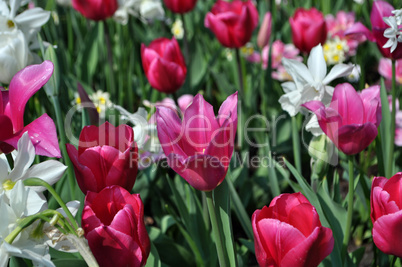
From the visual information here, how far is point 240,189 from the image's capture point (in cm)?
169

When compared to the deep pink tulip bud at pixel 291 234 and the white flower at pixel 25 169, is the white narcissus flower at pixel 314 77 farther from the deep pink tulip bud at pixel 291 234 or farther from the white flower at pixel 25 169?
the white flower at pixel 25 169

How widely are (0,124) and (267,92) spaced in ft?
4.60

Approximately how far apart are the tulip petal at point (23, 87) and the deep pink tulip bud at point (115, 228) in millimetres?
186

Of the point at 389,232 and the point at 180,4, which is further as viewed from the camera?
the point at 180,4

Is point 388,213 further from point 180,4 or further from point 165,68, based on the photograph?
point 180,4

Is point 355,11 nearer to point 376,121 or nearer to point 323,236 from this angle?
point 376,121

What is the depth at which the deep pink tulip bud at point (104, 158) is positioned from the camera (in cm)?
85

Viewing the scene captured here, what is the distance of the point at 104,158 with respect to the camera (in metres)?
0.85

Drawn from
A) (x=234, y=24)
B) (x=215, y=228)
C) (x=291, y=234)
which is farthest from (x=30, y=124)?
(x=234, y=24)

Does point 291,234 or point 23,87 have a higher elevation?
point 23,87

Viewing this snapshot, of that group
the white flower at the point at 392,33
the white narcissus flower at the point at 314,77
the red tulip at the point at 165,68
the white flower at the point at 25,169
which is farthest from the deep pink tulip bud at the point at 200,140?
the red tulip at the point at 165,68

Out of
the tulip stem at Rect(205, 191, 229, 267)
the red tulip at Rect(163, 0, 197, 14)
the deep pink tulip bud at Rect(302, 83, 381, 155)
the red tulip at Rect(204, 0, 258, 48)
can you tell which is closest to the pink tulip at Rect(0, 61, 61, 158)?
the tulip stem at Rect(205, 191, 229, 267)

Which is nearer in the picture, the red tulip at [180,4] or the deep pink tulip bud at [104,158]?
the deep pink tulip bud at [104,158]

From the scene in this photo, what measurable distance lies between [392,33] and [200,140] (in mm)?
571
